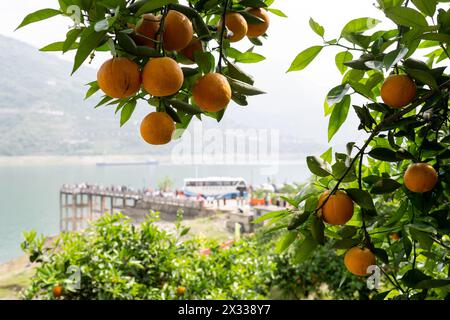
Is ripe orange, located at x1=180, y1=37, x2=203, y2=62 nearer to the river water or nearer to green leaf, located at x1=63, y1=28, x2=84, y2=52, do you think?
green leaf, located at x1=63, y1=28, x2=84, y2=52

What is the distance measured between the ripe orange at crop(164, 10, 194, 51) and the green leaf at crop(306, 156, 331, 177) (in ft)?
0.95

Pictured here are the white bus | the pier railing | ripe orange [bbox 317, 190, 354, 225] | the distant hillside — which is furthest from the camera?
the distant hillside

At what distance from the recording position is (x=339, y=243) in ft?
1.92

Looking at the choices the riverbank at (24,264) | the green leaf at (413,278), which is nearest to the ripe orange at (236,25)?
the green leaf at (413,278)

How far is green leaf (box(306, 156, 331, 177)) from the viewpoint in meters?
0.57

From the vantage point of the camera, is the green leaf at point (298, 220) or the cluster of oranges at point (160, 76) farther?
the green leaf at point (298, 220)

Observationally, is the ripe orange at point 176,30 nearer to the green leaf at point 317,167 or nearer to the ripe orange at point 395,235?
the green leaf at point 317,167

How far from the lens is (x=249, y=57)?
1.59 ft

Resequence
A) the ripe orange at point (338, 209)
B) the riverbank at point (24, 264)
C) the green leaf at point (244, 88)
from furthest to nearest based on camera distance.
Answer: the riverbank at point (24, 264), the ripe orange at point (338, 209), the green leaf at point (244, 88)

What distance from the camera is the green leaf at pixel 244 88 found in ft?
1.31

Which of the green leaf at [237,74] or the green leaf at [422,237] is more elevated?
the green leaf at [237,74]

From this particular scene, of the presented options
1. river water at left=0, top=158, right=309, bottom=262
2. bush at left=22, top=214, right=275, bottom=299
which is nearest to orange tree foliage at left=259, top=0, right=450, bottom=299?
bush at left=22, top=214, right=275, bottom=299
